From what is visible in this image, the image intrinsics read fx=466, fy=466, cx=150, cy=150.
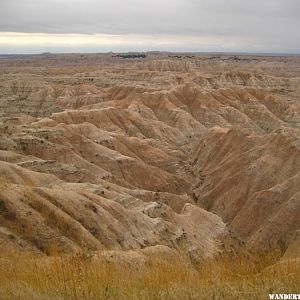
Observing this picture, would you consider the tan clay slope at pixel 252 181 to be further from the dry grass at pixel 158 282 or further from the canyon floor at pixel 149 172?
the dry grass at pixel 158 282

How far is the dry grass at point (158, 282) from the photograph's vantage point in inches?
233

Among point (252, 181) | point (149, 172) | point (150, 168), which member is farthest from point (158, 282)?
point (150, 168)

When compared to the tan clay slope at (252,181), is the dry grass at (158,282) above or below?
above

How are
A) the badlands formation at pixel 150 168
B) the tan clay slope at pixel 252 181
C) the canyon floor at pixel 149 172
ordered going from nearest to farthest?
the canyon floor at pixel 149 172 < the badlands formation at pixel 150 168 < the tan clay slope at pixel 252 181

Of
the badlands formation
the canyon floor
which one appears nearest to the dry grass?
the canyon floor

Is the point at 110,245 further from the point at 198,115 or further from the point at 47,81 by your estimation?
the point at 47,81

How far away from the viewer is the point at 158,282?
6.34 m

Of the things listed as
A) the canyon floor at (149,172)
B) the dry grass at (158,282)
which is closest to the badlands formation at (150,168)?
the canyon floor at (149,172)

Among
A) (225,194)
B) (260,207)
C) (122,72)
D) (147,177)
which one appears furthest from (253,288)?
(122,72)

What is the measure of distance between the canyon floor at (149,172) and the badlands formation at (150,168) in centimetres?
13

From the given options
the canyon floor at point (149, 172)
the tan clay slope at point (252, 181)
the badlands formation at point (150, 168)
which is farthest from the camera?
the tan clay slope at point (252, 181)

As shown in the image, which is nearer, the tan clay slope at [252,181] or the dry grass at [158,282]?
the dry grass at [158,282]

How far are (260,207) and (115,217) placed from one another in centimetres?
2050

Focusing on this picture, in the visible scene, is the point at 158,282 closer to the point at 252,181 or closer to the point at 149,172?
the point at 252,181
